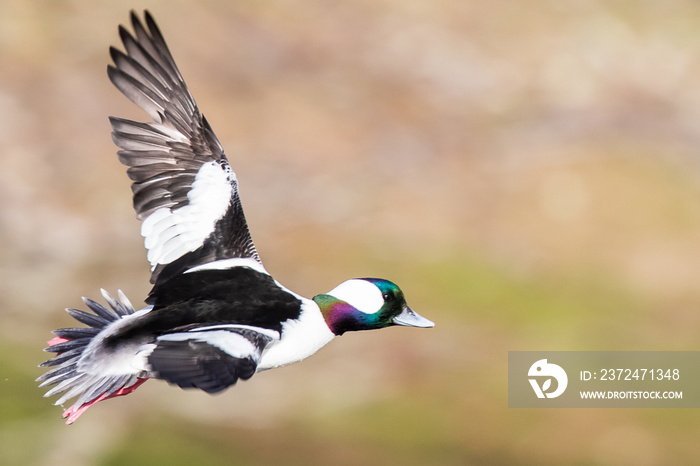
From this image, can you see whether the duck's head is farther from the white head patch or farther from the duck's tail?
the duck's tail

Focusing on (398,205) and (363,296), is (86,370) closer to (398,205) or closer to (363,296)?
(363,296)

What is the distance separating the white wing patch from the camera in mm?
5504

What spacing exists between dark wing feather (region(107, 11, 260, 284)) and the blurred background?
5.29 metres

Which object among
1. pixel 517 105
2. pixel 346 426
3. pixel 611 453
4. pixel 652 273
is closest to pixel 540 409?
pixel 611 453

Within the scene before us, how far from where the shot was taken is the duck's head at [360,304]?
5.29 meters

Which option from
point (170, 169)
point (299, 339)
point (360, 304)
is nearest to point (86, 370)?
point (299, 339)

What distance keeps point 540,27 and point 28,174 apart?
10.6 m

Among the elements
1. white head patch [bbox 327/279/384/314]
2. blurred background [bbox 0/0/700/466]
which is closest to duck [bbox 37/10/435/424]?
white head patch [bbox 327/279/384/314]

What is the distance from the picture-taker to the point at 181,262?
18.0ft

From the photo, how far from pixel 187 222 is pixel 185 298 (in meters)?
0.61

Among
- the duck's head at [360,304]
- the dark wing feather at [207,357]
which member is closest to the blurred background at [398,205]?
the duck's head at [360,304]

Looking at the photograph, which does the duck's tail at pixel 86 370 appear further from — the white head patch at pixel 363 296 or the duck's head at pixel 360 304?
the white head patch at pixel 363 296

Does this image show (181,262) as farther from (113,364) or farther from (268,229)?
(268,229)

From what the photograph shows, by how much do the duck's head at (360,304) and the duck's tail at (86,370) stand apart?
107cm
